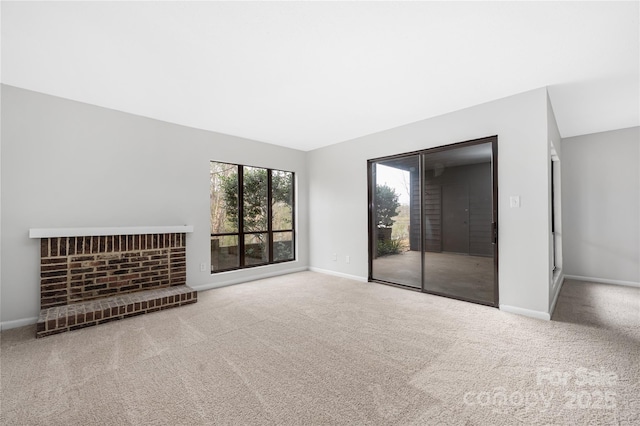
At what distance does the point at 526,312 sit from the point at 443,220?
147 centimetres

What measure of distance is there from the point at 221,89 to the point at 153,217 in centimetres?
204

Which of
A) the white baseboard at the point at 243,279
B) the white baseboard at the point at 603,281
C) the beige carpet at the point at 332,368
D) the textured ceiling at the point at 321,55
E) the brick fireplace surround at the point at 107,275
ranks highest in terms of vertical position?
the textured ceiling at the point at 321,55

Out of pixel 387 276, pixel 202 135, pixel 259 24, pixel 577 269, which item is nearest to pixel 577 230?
pixel 577 269

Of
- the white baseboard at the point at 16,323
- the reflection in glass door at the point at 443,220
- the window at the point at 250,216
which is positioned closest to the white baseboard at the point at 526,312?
the reflection in glass door at the point at 443,220

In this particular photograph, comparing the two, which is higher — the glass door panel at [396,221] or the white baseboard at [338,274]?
the glass door panel at [396,221]

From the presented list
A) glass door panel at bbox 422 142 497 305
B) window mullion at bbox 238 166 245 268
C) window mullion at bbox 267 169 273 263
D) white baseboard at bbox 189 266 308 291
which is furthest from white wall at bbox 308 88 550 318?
white baseboard at bbox 189 266 308 291

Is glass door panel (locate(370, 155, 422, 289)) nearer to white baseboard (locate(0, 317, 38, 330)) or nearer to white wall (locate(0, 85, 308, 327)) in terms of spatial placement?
white wall (locate(0, 85, 308, 327))

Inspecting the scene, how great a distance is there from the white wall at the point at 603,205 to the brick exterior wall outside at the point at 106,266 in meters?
6.57

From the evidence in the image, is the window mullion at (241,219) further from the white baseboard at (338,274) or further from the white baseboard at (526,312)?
the white baseboard at (526,312)

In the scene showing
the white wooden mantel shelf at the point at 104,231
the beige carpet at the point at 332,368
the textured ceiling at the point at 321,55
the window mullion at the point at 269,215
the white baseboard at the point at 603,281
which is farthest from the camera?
the window mullion at the point at 269,215

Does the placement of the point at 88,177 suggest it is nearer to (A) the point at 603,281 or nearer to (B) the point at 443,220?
(B) the point at 443,220

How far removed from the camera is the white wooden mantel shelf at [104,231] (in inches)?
114

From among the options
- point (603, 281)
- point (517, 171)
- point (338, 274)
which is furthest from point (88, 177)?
point (603, 281)

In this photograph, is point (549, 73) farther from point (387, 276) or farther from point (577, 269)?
point (577, 269)
